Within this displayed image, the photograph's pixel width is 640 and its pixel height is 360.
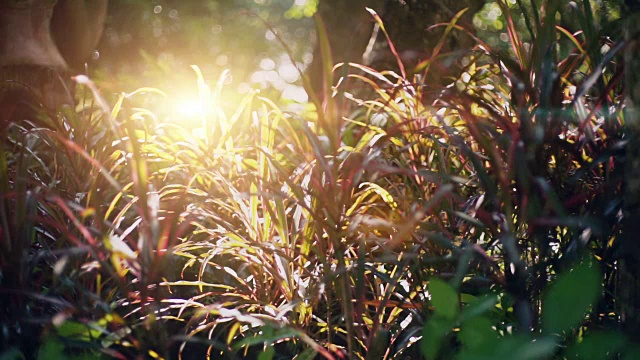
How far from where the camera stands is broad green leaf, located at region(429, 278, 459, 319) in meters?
1.01

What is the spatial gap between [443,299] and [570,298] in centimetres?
17

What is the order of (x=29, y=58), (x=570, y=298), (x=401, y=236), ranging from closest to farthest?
(x=570, y=298) < (x=401, y=236) < (x=29, y=58)

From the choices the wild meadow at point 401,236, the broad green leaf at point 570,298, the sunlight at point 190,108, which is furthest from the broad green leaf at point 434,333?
the sunlight at point 190,108

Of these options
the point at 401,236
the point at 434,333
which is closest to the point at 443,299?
the point at 434,333

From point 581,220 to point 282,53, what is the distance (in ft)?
56.3

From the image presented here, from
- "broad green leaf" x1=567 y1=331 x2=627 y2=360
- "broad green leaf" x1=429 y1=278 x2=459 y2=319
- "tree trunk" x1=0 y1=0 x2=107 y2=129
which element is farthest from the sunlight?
"broad green leaf" x1=567 y1=331 x2=627 y2=360

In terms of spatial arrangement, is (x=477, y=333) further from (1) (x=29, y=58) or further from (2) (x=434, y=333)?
(1) (x=29, y=58)

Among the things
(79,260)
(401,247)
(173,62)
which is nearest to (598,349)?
(401,247)

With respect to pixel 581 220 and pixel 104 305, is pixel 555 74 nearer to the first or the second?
pixel 581 220

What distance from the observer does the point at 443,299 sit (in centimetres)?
101

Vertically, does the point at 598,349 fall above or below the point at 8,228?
below

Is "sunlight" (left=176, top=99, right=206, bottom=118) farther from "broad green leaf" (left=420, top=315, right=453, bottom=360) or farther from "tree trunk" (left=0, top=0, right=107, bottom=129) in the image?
"broad green leaf" (left=420, top=315, right=453, bottom=360)

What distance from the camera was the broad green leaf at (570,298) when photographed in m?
0.90

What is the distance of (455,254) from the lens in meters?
1.47
